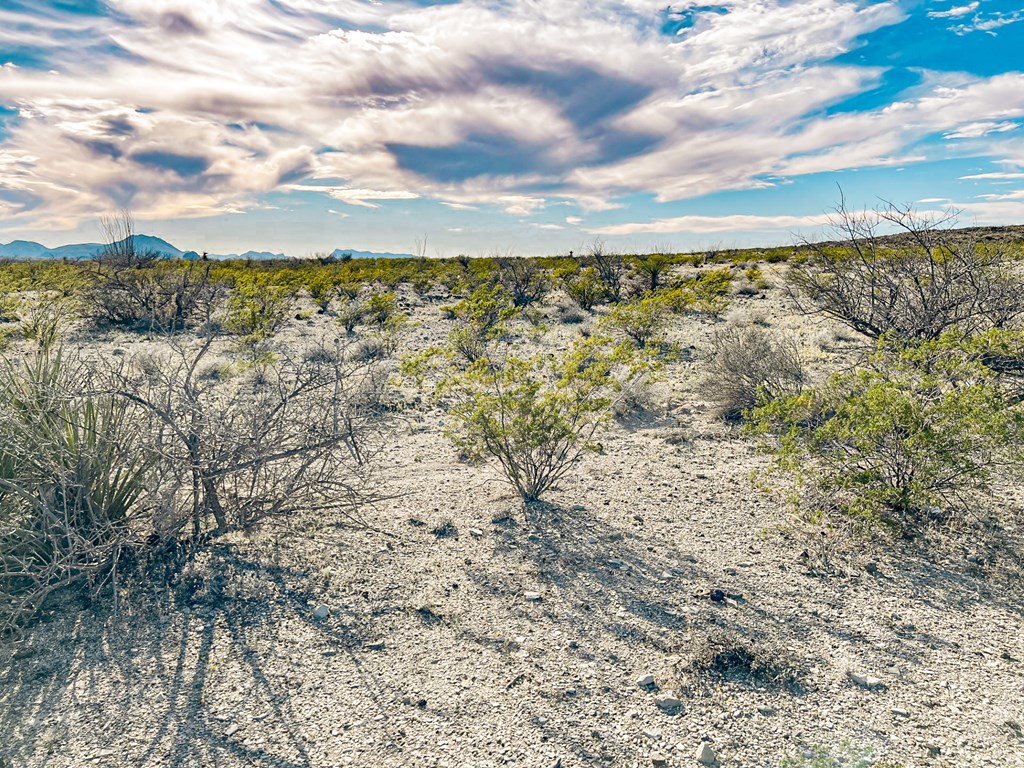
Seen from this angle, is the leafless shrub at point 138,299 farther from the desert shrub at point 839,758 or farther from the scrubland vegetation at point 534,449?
the desert shrub at point 839,758

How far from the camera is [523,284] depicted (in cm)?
2217

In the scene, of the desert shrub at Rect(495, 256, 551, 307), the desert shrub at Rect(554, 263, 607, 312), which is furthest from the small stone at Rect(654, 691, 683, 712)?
the desert shrub at Rect(495, 256, 551, 307)

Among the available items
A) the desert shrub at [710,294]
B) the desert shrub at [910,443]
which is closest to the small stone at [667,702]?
the desert shrub at [910,443]

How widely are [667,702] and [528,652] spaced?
2.69 feet

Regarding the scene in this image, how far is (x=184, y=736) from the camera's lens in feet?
9.94

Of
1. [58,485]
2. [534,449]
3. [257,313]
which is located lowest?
[534,449]

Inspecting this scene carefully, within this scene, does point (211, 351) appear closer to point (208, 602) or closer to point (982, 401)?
point (208, 602)

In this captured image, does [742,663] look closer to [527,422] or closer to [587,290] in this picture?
[527,422]

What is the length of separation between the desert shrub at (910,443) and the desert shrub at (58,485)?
4.74m

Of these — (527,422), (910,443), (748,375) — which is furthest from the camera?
(748,375)

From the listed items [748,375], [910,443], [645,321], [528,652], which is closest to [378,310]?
[645,321]

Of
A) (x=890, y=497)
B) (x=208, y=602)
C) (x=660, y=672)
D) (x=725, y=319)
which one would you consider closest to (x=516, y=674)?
(x=660, y=672)

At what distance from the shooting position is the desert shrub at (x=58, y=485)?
3.82 meters

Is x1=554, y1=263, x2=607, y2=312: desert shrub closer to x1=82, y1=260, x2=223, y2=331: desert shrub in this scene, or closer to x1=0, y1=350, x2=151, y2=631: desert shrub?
x1=82, y1=260, x2=223, y2=331: desert shrub
